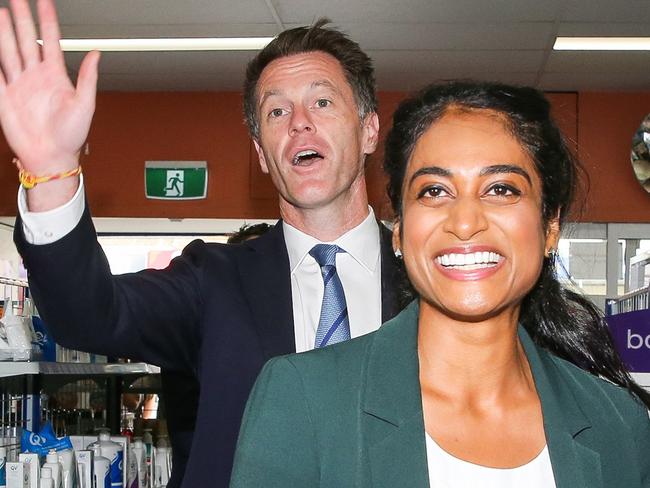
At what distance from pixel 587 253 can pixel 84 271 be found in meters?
6.41

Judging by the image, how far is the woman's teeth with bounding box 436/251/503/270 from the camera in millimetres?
1572

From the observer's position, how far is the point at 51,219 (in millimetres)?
1815

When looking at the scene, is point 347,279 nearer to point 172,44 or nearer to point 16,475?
point 16,475

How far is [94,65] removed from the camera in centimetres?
173

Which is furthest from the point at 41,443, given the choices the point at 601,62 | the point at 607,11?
the point at 601,62

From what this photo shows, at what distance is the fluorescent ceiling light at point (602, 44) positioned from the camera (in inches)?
255

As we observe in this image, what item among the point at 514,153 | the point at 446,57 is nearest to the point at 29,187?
the point at 514,153

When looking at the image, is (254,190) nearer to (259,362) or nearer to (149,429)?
(149,429)

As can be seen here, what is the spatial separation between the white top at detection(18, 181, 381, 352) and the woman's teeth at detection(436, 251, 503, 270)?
710 mm

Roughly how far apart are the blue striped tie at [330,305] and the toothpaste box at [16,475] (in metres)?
2.08

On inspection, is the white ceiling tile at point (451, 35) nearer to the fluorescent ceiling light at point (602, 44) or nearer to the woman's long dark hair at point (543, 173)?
the fluorescent ceiling light at point (602, 44)

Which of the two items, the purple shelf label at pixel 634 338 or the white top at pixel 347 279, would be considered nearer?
the white top at pixel 347 279

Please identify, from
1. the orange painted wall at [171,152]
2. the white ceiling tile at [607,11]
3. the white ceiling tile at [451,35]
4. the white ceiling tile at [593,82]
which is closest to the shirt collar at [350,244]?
the white ceiling tile at [607,11]

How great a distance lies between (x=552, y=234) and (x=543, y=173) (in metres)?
0.11
